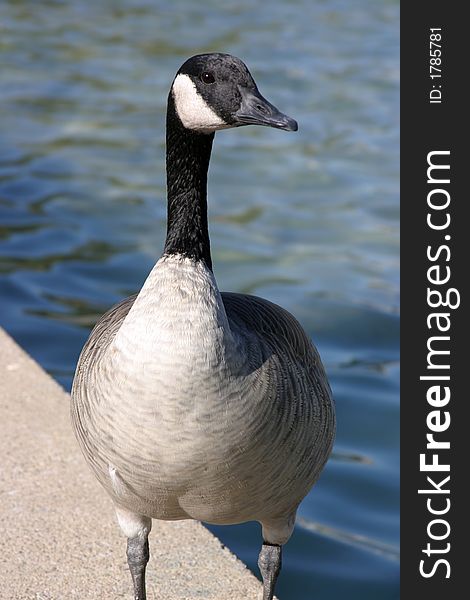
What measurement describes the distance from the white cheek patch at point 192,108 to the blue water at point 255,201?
2622mm

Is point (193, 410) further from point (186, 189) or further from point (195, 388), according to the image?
point (186, 189)

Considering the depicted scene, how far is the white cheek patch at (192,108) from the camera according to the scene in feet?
10.3

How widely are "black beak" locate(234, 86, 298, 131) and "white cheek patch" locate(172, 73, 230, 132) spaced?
2.6 inches

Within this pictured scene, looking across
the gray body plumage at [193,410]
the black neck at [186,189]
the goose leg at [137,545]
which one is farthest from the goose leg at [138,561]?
the black neck at [186,189]

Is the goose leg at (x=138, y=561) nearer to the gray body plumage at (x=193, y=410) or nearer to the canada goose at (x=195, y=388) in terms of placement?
the canada goose at (x=195, y=388)

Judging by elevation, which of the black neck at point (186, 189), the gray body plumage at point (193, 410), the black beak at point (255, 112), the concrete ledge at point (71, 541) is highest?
the black beak at point (255, 112)

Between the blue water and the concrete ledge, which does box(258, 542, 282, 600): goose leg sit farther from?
the blue water

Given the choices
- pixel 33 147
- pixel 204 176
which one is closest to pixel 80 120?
pixel 33 147

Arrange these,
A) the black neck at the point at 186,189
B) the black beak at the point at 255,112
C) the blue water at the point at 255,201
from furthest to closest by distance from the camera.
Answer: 1. the blue water at the point at 255,201
2. the black neck at the point at 186,189
3. the black beak at the point at 255,112

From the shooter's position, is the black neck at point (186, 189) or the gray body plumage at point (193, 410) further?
the black neck at point (186, 189)

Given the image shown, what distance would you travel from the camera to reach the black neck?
3.21 meters

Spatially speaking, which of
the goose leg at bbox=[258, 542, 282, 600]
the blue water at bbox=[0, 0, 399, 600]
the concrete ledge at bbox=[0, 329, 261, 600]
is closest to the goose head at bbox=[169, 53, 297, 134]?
the goose leg at bbox=[258, 542, 282, 600]

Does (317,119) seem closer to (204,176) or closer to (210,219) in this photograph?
(210,219)

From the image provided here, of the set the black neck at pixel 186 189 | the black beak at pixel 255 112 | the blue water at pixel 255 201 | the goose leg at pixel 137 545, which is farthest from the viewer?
the blue water at pixel 255 201
